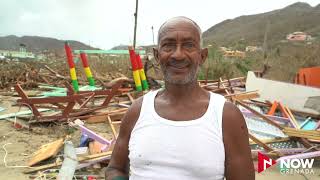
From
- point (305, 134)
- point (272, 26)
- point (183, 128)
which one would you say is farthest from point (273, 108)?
point (272, 26)

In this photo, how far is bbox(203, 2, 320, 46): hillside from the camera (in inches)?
2149

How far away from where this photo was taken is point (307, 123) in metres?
6.84

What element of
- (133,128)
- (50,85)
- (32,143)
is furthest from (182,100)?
(50,85)

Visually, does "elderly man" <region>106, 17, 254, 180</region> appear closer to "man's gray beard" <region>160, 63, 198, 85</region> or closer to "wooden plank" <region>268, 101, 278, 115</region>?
"man's gray beard" <region>160, 63, 198, 85</region>

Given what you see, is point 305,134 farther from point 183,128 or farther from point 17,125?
point 17,125

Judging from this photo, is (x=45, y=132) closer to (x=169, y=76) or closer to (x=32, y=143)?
(x=32, y=143)

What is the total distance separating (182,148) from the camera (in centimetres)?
167

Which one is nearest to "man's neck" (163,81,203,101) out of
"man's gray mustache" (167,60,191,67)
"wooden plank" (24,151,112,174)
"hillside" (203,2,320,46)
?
"man's gray mustache" (167,60,191,67)

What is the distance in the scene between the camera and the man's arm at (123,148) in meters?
1.87

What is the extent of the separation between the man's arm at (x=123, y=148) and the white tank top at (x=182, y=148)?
5.0 inches

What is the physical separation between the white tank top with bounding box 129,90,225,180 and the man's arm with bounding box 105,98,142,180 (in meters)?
0.13

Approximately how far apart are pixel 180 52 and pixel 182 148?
0.43m

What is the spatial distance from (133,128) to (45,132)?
524 centimetres

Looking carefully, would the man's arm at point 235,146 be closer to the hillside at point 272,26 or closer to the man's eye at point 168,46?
the man's eye at point 168,46
